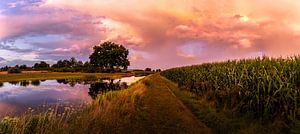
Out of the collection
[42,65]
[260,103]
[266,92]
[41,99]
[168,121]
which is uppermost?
[42,65]

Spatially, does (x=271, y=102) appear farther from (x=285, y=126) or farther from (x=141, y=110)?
(x=141, y=110)

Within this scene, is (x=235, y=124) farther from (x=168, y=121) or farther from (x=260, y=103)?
(x=168, y=121)

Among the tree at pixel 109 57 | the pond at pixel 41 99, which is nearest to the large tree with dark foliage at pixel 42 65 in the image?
the tree at pixel 109 57

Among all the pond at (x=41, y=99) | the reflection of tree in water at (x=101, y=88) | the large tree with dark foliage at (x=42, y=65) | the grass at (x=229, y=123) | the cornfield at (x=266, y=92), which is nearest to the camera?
the grass at (x=229, y=123)

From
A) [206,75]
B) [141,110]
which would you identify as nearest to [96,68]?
[206,75]

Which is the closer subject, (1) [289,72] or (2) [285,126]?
(2) [285,126]

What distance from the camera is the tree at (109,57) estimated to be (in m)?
131

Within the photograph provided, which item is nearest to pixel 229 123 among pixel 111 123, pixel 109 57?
pixel 111 123

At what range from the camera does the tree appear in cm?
13138

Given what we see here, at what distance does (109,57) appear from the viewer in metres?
131

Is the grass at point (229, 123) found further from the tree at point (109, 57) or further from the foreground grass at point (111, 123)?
the tree at point (109, 57)

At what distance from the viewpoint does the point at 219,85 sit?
23344 mm

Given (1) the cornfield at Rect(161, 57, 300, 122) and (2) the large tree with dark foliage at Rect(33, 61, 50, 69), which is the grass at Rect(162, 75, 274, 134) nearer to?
(1) the cornfield at Rect(161, 57, 300, 122)

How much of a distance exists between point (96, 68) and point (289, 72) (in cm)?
12220
